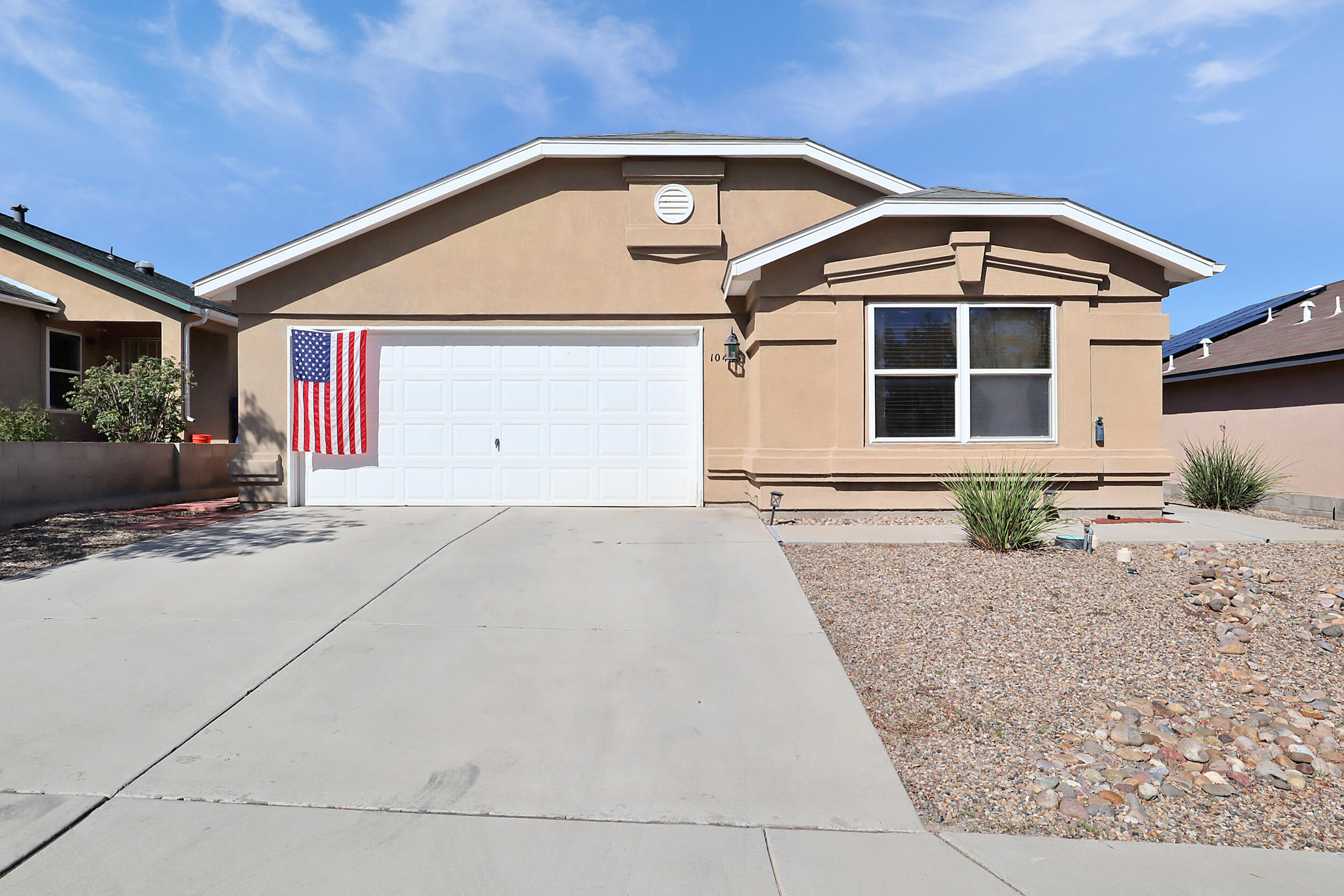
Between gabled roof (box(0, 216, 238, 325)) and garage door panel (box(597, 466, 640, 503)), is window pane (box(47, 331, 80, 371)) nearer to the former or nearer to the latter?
gabled roof (box(0, 216, 238, 325))

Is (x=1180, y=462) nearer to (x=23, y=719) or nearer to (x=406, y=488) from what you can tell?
(x=406, y=488)

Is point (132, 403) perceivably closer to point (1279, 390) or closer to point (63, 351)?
point (63, 351)

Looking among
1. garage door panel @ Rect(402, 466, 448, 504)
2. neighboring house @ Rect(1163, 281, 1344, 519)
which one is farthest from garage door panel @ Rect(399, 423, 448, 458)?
neighboring house @ Rect(1163, 281, 1344, 519)

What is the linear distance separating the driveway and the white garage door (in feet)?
12.8

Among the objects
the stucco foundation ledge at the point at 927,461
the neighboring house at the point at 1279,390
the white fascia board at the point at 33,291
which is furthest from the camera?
the white fascia board at the point at 33,291

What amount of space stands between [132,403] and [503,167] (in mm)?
7243

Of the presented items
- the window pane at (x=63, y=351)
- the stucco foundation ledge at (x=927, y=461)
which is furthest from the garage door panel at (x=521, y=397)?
the window pane at (x=63, y=351)

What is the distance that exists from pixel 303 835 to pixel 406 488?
7.76 metres

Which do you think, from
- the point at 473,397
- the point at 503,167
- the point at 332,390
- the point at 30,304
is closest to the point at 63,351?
the point at 30,304

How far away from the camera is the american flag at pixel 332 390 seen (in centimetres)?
1009

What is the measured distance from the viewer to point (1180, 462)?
522 inches

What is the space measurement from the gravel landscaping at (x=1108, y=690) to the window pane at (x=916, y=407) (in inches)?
108

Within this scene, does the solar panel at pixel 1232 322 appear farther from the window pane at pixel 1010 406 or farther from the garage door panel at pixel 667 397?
the garage door panel at pixel 667 397

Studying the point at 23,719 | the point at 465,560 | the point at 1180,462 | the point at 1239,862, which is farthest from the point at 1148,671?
the point at 1180,462
